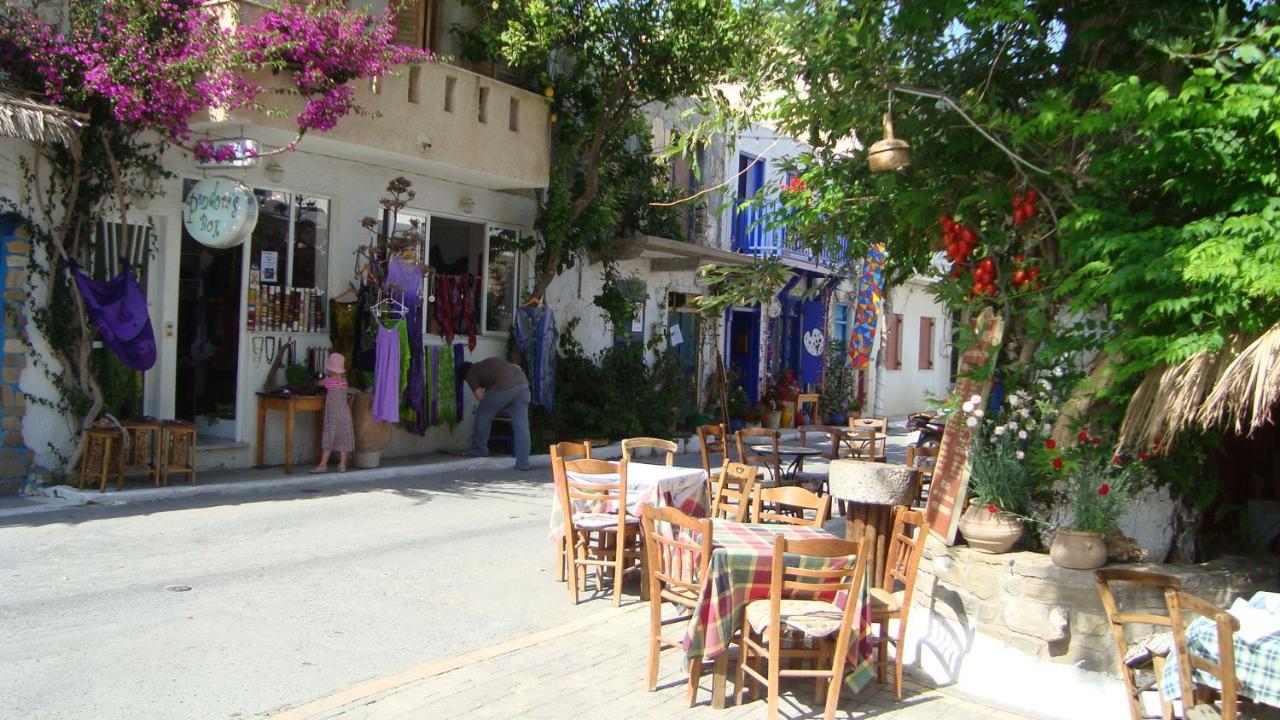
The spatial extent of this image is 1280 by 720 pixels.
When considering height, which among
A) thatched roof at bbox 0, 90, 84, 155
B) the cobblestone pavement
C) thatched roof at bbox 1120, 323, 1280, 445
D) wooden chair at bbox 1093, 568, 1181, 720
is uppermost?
thatched roof at bbox 0, 90, 84, 155

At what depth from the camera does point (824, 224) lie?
812 centimetres

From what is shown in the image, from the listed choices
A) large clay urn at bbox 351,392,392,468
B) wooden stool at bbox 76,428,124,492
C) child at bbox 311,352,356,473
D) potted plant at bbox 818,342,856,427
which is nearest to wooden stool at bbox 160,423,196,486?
wooden stool at bbox 76,428,124,492

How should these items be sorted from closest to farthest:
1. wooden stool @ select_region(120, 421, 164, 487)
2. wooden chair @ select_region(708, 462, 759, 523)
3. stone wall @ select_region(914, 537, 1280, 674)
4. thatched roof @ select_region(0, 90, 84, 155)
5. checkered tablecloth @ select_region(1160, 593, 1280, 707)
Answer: checkered tablecloth @ select_region(1160, 593, 1280, 707) < stone wall @ select_region(914, 537, 1280, 674) < wooden chair @ select_region(708, 462, 759, 523) < thatched roof @ select_region(0, 90, 84, 155) < wooden stool @ select_region(120, 421, 164, 487)

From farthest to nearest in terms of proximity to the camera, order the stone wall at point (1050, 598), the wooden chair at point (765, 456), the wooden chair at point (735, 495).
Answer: the wooden chair at point (765, 456) < the wooden chair at point (735, 495) < the stone wall at point (1050, 598)

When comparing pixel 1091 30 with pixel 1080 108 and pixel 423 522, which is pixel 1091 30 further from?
pixel 423 522

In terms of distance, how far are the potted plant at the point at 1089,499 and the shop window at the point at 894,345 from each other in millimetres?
21013

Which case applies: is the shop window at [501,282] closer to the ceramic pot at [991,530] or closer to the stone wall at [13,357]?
the stone wall at [13,357]

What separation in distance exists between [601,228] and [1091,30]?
1013cm

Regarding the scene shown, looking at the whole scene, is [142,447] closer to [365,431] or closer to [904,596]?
[365,431]

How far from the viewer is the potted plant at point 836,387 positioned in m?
23.6

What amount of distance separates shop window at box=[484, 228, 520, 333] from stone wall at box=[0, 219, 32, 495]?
21.1 feet

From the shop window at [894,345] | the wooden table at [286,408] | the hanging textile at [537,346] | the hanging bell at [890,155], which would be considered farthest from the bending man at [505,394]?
the shop window at [894,345]

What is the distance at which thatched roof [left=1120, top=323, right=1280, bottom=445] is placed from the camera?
14.8ft

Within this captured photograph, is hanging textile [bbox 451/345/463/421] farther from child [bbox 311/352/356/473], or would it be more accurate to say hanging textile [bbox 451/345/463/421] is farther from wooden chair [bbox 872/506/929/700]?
wooden chair [bbox 872/506/929/700]
